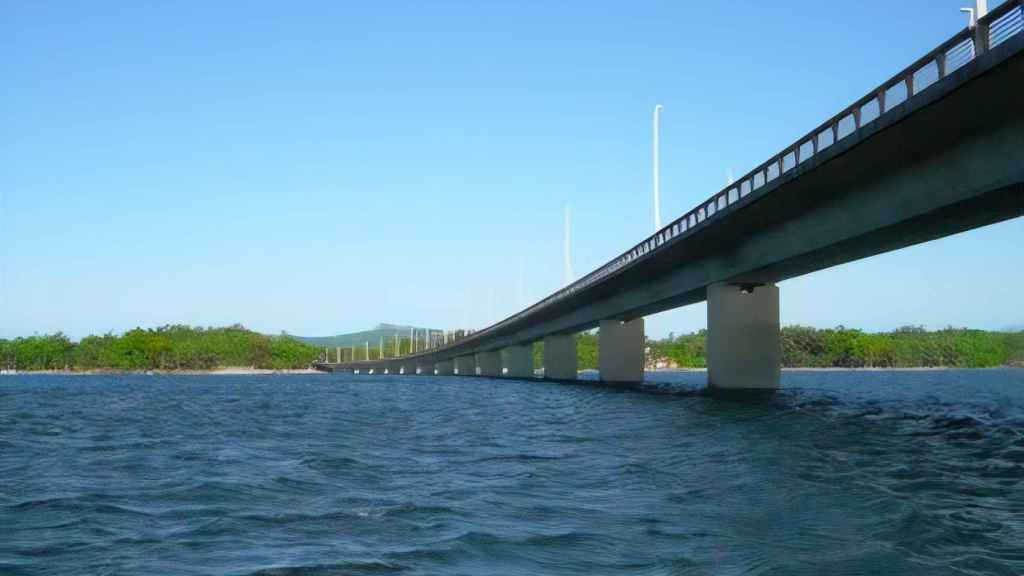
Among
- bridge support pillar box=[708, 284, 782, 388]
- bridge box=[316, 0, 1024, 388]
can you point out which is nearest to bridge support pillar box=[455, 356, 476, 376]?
bridge box=[316, 0, 1024, 388]

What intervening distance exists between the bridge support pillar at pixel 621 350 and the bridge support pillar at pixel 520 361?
4190 centimetres

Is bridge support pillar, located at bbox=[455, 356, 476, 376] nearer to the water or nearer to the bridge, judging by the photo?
the bridge

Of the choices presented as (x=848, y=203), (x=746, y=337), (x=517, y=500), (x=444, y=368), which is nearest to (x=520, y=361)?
(x=444, y=368)

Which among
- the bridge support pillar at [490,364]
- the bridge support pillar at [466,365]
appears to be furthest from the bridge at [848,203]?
the bridge support pillar at [466,365]

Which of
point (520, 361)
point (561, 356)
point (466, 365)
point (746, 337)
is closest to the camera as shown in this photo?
point (746, 337)

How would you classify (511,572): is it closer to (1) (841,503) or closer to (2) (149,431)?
(1) (841,503)

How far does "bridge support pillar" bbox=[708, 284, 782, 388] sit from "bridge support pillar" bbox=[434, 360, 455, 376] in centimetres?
12914

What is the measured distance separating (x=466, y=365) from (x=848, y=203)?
13150cm

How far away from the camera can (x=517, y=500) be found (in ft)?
45.5

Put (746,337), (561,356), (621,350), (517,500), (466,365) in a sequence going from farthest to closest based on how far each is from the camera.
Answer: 1. (466,365)
2. (561,356)
3. (621,350)
4. (746,337)
5. (517,500)

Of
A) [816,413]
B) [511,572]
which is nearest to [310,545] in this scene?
[511,572]

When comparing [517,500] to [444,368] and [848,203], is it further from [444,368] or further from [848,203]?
[444,368]

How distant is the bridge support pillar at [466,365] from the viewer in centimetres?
16038

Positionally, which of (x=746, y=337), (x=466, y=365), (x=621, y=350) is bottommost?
(x=466, y=365)
